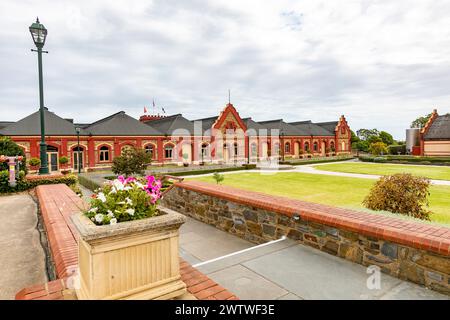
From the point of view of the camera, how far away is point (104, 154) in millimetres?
37094

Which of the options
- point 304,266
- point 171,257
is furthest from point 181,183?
point 171,257

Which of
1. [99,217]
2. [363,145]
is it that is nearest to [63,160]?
[99,217]

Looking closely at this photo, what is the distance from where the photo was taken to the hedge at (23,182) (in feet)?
43.1

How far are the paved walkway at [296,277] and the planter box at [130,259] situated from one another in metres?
1.32

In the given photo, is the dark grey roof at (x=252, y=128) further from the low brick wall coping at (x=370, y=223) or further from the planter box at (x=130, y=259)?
the planter box at (x=130, y=259)

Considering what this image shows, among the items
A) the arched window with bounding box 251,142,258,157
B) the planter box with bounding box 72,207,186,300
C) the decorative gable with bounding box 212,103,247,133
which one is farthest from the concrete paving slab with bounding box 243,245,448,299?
the arched window with bounding box 251,142,258,157

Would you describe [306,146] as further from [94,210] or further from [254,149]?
[94,210]

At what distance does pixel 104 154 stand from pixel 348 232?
37.1 meters

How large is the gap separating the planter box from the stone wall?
3143mm

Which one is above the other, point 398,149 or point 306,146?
point 306,146

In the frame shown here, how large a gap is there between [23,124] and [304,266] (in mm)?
37536

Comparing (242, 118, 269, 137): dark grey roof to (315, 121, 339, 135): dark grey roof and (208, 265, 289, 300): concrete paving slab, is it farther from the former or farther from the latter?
(208, 265, 289, 300): concrete paving slab

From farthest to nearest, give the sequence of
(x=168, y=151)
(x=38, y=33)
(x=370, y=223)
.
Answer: (x=168, y=151), (x=38, y=33), (x=370, y=223)

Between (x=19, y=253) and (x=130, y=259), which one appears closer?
(x=130, y=259)
